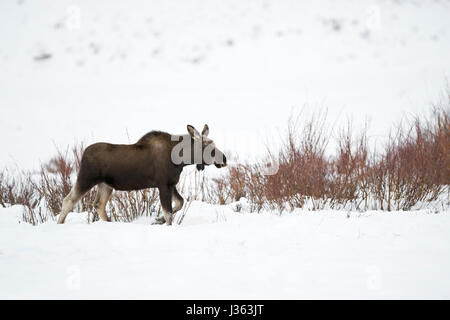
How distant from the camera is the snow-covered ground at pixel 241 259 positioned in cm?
221

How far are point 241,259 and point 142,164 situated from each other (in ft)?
5.67

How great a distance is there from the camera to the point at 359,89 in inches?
1467

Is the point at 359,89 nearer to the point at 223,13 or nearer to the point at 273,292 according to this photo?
the point at 273,292

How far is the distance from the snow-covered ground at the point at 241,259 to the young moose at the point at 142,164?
1.38 feet

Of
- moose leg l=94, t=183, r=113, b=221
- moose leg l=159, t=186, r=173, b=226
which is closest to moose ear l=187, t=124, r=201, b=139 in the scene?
moose leg l=159, t=186, r=173, b=226

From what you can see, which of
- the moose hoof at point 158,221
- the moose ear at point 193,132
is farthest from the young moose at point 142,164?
the moose hoof at point 158,221

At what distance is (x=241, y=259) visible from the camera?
9.33ft

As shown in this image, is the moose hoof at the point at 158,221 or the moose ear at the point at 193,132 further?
the moose hoof at the point at 158,221

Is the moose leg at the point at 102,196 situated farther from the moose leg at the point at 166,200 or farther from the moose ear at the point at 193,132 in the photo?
the moose ear at the point at 193,132

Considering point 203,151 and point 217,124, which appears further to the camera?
point 217,124

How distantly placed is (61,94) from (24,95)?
384cm

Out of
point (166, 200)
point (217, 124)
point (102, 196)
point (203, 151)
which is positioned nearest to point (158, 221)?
point (166, 200)

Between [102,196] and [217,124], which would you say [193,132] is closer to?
[102,196]

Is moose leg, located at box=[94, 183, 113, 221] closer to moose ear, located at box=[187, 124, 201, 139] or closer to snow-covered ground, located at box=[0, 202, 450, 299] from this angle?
snow-covered ground, located at box=[0, 202, 450, 299]
